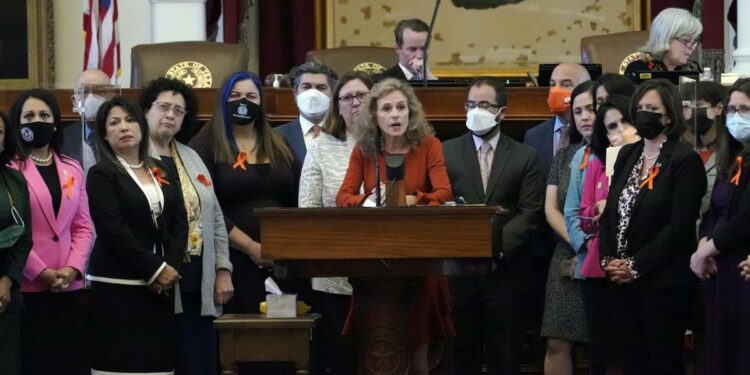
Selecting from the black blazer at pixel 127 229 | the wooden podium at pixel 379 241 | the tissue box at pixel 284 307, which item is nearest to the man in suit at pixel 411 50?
the black blazer at pixel 127 229

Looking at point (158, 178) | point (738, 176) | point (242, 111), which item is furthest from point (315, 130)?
point (738, 176)

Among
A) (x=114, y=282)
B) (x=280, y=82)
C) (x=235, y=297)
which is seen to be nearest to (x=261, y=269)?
(x=235, y=297)

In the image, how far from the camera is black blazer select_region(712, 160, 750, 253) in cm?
670

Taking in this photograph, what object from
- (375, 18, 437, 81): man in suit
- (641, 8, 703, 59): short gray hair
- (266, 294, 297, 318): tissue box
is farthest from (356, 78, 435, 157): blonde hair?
(375, 18, 437, 81): man in suit

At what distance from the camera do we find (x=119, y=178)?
7.21m

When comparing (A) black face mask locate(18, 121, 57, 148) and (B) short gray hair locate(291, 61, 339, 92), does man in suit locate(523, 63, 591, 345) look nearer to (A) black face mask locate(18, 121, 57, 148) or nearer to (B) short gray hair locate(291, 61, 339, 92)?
(B) short gray hair locate(291, 61, 339, 92)

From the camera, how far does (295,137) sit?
8250mm

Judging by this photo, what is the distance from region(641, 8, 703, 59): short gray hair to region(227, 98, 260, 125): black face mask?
2.55 metres

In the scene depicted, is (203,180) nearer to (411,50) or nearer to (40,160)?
(40,160)

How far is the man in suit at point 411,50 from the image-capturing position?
9797mm

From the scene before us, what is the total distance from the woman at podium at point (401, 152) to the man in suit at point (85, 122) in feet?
6.58

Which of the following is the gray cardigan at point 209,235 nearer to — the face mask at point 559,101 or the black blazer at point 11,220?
the black blazer at point 11,220

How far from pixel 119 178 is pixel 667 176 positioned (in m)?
2.36

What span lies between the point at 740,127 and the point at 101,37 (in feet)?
19.3
